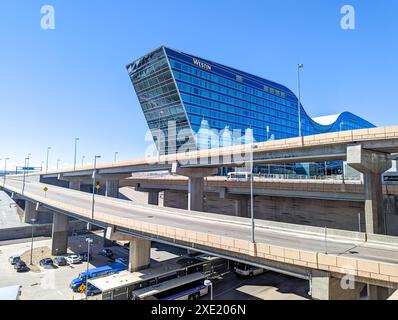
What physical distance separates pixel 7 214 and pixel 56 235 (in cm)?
3822

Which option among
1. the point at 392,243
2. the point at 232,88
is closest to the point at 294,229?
the point at 392,243

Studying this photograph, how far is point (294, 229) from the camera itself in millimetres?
27656

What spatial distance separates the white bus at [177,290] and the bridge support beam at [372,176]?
19051mm

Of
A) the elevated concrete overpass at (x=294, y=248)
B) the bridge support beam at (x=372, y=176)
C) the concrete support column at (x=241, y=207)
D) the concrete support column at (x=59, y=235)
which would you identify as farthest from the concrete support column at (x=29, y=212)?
the bridge support beam at (x=372, y=176)

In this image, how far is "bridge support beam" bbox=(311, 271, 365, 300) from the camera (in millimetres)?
16797

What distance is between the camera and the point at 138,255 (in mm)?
34250

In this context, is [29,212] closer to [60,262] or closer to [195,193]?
[60,262]

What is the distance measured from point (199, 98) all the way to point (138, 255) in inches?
2461

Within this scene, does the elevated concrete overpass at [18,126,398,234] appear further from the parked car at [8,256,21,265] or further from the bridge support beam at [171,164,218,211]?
the parked car at [8,256,21,265]

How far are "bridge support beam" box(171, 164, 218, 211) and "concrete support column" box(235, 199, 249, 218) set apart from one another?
1179 centimetres

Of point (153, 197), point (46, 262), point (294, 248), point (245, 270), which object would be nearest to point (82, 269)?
point (46, 262)

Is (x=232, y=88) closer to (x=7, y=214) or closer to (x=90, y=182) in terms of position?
(x=90, y=182)

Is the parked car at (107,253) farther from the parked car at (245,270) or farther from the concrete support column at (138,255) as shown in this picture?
the parked car at (245,270)
